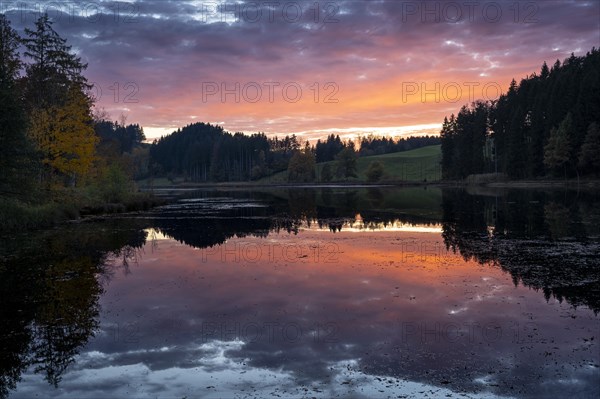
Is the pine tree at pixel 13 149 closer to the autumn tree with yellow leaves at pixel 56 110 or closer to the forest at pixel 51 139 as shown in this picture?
the forest at pixel 51 139

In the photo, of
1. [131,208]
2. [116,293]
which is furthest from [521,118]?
[116,293]

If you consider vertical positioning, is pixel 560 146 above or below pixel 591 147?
above

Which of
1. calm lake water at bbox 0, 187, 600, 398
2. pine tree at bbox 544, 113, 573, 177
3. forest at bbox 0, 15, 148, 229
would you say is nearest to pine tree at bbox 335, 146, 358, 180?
pine tree at bbox 544, 113, 573, 177

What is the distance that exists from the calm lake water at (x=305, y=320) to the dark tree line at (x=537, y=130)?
239 ft

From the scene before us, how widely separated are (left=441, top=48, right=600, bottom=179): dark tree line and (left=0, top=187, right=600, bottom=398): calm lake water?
72885 millimetres

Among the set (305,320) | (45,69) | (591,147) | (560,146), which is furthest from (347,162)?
(305,320)

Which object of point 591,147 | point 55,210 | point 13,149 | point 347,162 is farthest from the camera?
point 347,162

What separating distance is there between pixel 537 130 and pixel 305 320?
100709 mm

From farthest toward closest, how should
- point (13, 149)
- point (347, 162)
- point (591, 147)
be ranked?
point (347, 162)
point (591, 147)
point (13, 149)

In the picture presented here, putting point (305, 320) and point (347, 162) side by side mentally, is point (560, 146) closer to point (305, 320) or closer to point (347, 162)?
point (305, 320)

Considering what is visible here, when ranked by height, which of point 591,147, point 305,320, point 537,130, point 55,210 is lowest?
point 305,320

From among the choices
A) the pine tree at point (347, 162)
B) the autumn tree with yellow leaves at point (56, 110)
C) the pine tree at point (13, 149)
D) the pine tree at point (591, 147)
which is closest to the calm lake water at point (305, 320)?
the pine tree at point (13, 149)

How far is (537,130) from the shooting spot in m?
97.5

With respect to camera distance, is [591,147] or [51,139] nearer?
[51,139]
